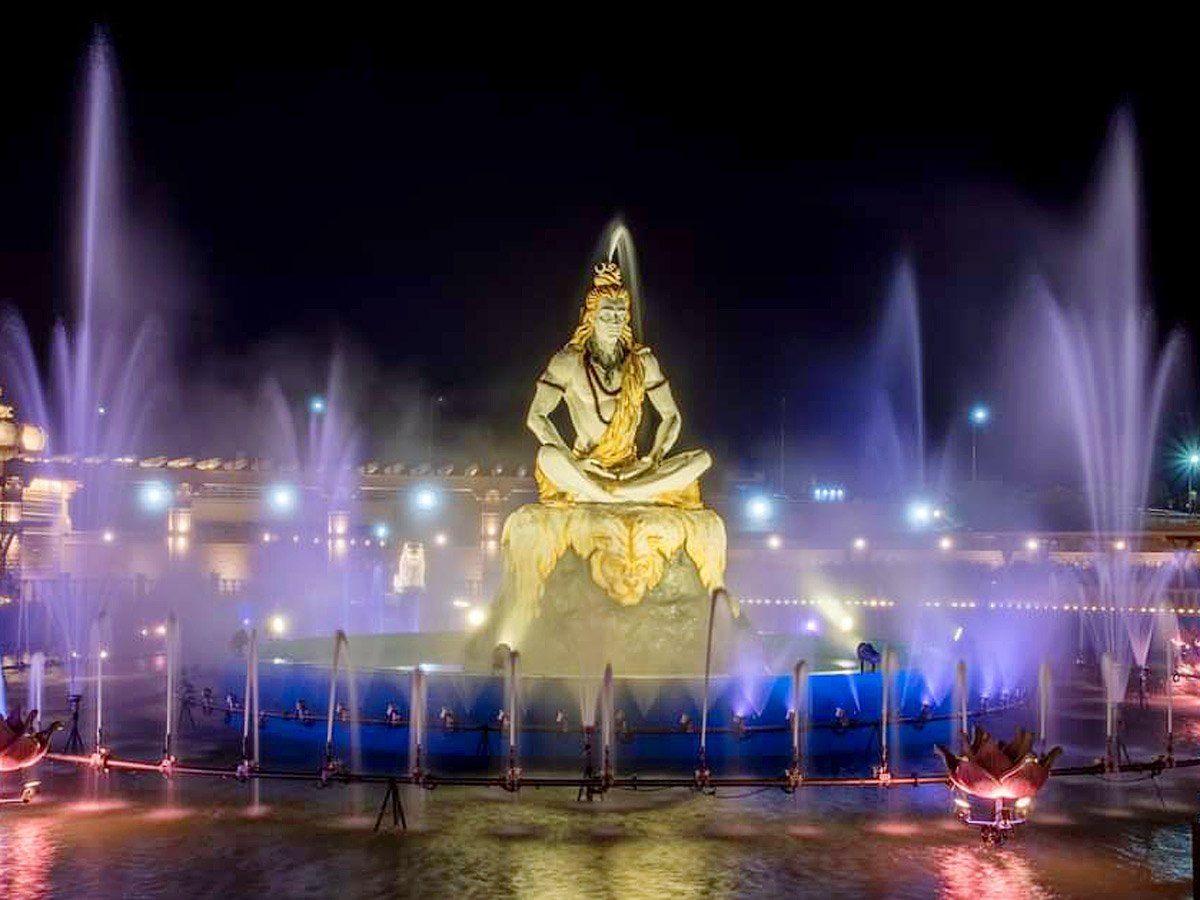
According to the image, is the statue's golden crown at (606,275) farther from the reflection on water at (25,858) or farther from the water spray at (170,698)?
the reflection on water at (25,858)

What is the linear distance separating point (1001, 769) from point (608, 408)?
9.29m

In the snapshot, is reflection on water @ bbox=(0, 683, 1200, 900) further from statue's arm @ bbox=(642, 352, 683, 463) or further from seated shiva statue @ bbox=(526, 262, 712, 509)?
statue's arm @ bbox=(642, 352, 683, 463)

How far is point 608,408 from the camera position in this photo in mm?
20266

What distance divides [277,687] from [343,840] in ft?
21.1

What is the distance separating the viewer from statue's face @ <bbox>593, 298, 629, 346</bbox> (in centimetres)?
2023

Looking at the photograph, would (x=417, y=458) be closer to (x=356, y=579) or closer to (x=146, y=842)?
(x=356, y=579)

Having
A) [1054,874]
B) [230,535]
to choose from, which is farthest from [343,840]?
[230,535]

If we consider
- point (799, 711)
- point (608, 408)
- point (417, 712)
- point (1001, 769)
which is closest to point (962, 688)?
point (799, 711)

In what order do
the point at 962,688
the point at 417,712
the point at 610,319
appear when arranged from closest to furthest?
the point at 417,712 → the point at 962,688 → the point at 610,319

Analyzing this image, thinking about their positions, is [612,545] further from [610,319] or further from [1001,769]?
[1001,769]

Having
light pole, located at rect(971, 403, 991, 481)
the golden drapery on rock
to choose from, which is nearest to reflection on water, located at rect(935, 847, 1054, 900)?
the golden drapery on rock

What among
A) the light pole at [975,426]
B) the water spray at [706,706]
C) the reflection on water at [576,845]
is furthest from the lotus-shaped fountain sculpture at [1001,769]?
the light pole at [975,426]

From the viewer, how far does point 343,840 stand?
12078 mm

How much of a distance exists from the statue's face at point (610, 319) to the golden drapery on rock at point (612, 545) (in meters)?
2.78
